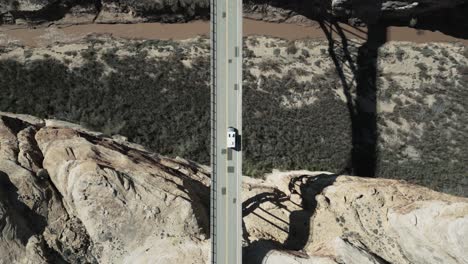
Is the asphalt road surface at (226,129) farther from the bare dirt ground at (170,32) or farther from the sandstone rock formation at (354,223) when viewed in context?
the bare dirt ground at (170,32)

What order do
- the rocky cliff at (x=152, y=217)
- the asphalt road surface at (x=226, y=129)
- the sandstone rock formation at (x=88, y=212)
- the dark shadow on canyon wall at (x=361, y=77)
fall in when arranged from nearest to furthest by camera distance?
the sandstone rock formation at (x=88, y=212)
the rocky cliff at (x=152, y=217)
the asphalt road surface at (x=226, y=129)
the dark shadow on canyon wall at (x=361, y=77)

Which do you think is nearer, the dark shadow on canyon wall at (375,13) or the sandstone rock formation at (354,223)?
the sandstone rock formation at (354,223)

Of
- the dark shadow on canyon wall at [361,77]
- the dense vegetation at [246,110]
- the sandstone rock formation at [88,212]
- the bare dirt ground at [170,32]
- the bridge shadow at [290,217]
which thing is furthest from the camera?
the dark shadow on canyon wall at [361,77]

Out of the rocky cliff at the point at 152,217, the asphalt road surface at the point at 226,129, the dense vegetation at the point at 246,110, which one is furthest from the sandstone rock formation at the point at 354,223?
the dense vegetation at the point at 246,110

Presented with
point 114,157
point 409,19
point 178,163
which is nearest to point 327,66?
point 409,19

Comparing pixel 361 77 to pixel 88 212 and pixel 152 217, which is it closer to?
pixel 152 217

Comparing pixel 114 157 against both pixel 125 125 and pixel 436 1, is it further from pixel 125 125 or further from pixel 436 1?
pixel 436 1
